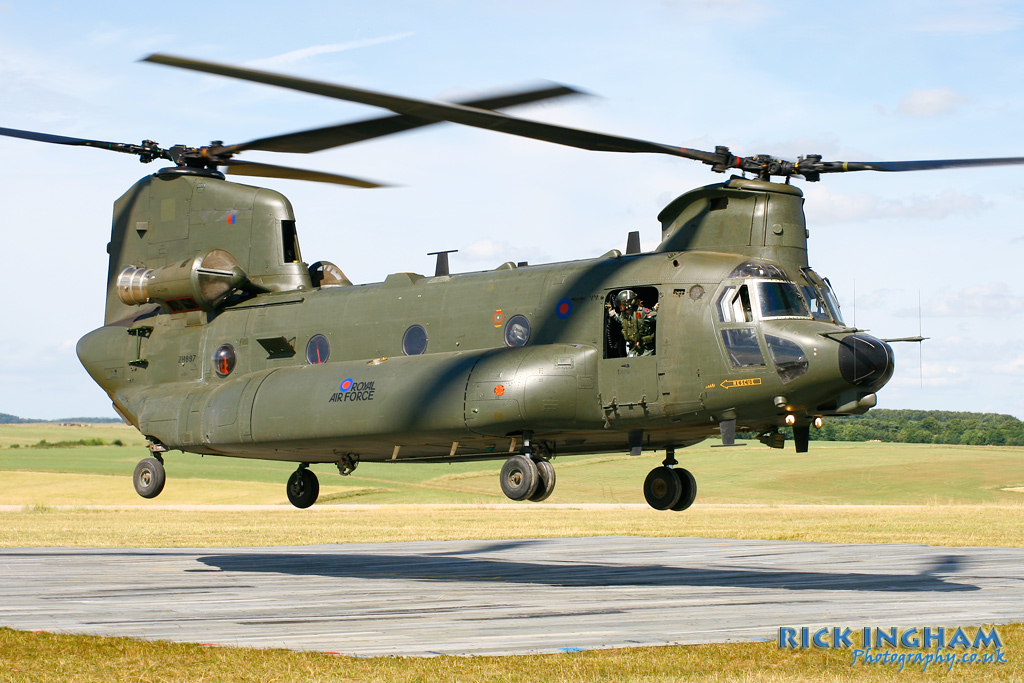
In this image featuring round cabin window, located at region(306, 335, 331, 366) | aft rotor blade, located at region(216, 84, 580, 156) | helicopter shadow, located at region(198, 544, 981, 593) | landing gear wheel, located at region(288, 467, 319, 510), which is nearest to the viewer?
aft rotor blade, located at region(216, 84, 580, 156)

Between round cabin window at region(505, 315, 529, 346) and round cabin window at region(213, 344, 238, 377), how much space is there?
6.16m

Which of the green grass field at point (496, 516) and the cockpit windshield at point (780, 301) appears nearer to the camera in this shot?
the green grass field at point (496, 516)

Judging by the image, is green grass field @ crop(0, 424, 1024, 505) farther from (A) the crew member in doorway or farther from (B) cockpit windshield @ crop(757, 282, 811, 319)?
(B) cockpit windshield @ crop(757, 282, 811, 319)

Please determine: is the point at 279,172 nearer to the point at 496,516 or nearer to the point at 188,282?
the point at 188,282

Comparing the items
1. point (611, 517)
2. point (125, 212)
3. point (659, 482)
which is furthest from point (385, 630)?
point (611, 517)

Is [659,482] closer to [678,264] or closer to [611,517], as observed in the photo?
[678,264]

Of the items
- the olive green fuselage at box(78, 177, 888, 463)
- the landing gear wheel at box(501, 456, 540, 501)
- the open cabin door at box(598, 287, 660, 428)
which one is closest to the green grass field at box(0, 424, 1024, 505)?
the olive green fuselage at box(78, 177, 888, 463)

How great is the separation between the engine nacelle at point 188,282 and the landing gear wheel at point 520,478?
7.58 meters

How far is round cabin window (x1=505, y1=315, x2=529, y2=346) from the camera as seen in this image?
723 inches

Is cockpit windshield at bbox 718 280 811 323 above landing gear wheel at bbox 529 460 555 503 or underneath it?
above

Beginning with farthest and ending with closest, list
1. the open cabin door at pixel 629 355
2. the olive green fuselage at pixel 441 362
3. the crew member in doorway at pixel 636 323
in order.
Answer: the crew member in doorway at pixel 636 323
the open cabin door at pixel 629 355
the olive green fuselage at pixel 441 362

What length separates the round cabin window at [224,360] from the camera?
21.6 m

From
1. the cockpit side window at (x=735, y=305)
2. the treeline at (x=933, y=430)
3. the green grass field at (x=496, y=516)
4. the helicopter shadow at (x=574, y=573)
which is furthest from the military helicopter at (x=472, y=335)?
the treeline at (x=933, y=430)

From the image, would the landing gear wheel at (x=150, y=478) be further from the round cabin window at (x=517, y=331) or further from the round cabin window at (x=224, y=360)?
the round cabin window at (x=517, y=331)
